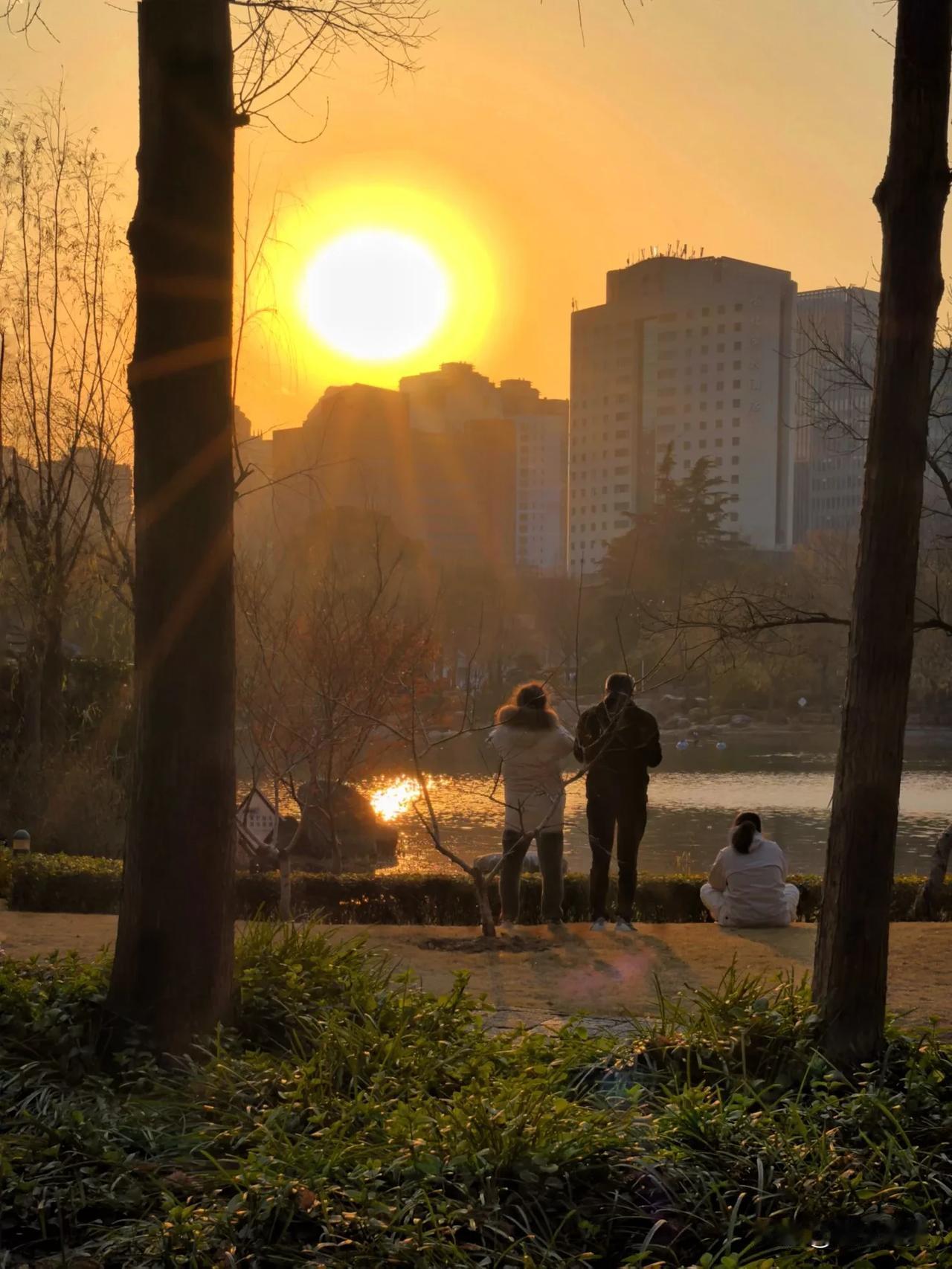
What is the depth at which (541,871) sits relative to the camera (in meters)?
8.73

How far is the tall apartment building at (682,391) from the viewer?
132 metres

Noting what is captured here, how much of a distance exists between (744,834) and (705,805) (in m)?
21.1

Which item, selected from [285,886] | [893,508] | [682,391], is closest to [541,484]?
[682,391]

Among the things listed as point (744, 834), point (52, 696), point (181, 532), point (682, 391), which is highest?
point (682, 391)

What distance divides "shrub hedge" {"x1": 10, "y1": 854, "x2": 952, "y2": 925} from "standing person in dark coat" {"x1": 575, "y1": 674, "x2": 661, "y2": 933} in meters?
2.58

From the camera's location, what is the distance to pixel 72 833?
15.3 meters

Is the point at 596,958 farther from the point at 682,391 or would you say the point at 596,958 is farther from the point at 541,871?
the point at 682,391

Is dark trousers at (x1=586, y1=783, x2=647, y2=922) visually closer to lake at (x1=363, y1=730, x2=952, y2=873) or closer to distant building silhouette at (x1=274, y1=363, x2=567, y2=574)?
distant building silhouette at (x1=274, y1=363, x2=567, y2=574)

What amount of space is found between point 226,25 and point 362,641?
1339cm

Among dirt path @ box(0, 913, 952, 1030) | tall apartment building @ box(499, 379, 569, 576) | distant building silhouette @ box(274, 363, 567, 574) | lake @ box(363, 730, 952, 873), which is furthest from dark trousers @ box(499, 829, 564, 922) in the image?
tall apartment building @ box(499, 379, 569, 576)

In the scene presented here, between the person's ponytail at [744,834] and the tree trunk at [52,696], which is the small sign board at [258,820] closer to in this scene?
the tree trunk at [52,696]

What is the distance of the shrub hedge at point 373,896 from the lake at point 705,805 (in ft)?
10.4

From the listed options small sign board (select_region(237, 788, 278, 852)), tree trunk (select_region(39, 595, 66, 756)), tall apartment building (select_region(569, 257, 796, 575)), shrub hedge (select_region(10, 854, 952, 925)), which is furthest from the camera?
tall apartment building (select_region(569, 257, 796, 575))

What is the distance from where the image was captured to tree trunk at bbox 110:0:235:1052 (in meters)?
4.65
